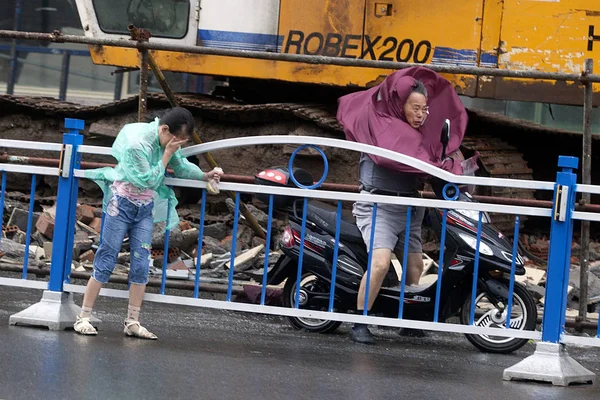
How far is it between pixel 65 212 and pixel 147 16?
240 inches

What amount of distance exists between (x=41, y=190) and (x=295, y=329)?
669 cm

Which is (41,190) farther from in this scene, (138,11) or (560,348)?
(560,348)

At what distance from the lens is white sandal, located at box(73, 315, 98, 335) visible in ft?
22.0

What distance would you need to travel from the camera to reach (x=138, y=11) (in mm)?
12672

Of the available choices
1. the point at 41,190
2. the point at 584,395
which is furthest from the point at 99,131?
the point at 584,395

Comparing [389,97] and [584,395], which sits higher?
[389,97]

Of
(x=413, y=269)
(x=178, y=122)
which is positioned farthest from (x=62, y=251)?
(x=413, y=269)

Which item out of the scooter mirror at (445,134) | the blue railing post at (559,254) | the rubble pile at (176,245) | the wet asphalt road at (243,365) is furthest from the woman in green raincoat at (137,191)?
the rubble pile at (176,245)

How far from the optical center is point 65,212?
6.91 metres

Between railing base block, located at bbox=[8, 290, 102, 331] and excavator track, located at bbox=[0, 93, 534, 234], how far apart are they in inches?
218

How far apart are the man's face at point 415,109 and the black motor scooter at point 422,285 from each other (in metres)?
0.44

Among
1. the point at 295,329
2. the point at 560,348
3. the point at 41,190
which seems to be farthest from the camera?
the point at 41,190

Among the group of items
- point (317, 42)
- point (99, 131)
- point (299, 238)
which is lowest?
point (299, 238)

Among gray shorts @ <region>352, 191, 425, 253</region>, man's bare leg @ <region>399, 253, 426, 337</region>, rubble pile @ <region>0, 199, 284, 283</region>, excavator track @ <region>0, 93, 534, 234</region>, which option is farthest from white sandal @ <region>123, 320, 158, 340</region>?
excavator track @ <region>0, 93, 534, 234</region>
